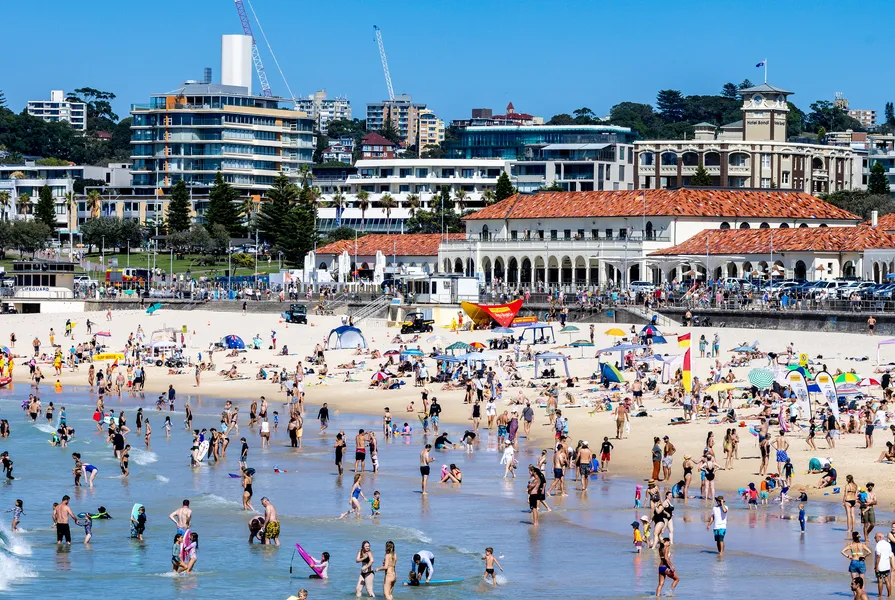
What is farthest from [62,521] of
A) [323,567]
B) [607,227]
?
[607,227]

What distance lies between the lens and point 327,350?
54469 millimetres

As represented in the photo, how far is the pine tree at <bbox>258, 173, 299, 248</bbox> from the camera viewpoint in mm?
93850

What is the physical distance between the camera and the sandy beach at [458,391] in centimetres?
3108

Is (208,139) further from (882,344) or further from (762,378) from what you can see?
(762,378)

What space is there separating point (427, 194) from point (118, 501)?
3543 inches

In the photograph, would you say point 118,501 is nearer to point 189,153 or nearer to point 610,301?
point 610,301

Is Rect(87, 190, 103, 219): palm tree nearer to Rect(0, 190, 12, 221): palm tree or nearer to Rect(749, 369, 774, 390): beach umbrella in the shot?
Rect(0, 190, 12, 221): palm tree

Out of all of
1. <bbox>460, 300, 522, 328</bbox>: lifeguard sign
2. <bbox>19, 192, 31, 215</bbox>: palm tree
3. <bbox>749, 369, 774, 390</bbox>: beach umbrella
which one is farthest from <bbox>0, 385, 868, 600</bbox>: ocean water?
<bbox>19, 192, 31, 215</bbox>: palm tree

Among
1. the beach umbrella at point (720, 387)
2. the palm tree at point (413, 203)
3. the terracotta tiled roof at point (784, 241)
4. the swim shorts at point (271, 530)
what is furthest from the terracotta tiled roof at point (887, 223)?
the swim shorts at point (271, 530)

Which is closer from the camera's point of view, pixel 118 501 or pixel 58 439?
pixel 118 501

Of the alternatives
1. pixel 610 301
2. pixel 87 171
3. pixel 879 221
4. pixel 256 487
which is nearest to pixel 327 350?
pixel 610 301

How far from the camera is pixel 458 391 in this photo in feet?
146

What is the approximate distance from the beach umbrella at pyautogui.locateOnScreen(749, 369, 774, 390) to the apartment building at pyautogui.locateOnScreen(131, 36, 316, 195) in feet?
308

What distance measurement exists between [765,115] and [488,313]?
65759mm
